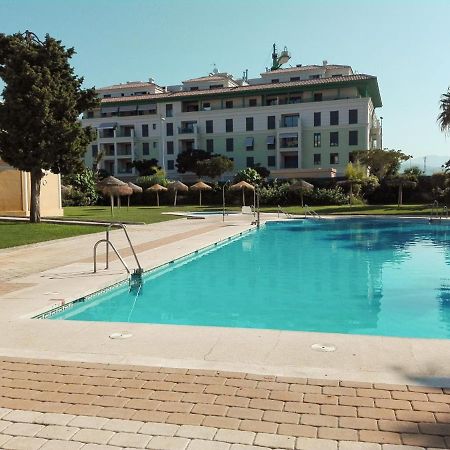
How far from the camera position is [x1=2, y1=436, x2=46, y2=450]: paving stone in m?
3.23

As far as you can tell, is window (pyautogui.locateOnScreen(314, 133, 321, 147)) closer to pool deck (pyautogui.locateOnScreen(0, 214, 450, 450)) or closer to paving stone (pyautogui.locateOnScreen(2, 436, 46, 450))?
pool deck (pyautogui.locateOnScreen(0, 214, 450, 450))

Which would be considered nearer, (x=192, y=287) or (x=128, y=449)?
(x=128, y=449)

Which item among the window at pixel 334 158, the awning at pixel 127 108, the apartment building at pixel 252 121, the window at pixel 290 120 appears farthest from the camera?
the awning at pixel 127 108

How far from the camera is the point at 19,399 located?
3955 millimetres

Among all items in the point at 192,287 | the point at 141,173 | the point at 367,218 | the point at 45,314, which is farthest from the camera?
the point at 141,173

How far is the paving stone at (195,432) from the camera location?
3.32 meters

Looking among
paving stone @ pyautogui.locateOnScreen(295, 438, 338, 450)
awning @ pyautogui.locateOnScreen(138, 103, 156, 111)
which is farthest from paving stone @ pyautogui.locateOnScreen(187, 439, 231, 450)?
awning @ pyautogui.locateOnScreen(138, 103, 156, 111)

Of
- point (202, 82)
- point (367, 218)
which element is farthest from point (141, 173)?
point (367, 218)

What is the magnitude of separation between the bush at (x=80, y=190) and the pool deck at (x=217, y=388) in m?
37.6

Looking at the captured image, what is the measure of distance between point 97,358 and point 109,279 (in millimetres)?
4629

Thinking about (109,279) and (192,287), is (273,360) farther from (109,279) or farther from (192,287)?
A: (192,287)

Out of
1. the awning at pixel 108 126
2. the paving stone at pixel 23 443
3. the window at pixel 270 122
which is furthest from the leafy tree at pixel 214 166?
the paving stone at pixel 23 443

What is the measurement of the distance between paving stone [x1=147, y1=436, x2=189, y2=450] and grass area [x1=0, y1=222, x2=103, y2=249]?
12.4 metres

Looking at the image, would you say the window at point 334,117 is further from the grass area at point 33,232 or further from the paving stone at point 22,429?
the paving stone at point 22,429
